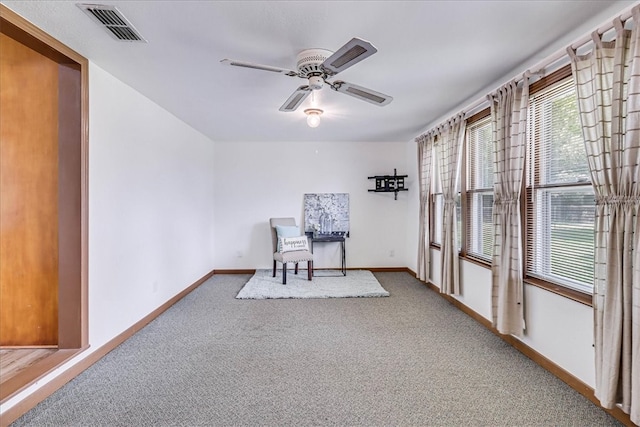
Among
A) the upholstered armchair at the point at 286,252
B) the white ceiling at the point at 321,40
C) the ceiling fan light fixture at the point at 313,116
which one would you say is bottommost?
the upholstered armchair at the point at 286,252

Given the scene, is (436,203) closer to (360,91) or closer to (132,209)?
(360,91)

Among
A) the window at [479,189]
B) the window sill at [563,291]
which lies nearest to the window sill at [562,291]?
the window sill at [563,291]

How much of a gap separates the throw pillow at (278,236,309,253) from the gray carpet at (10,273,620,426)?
1594mm

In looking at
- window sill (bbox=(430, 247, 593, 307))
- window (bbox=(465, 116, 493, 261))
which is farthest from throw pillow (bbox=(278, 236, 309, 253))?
window sill (bbox=(430, 247, 593, 307))

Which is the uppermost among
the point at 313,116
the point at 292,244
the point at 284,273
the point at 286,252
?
the point at 313,116

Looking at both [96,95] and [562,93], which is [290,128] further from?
[562,93]

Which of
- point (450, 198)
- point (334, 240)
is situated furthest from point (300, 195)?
point (450, 198)

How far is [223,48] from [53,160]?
5.52 ft

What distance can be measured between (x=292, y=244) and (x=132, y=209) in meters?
2.43

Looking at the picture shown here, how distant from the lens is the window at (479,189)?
326 cm

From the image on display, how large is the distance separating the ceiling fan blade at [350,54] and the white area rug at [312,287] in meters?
3.05

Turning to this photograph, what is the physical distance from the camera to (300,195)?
5.68 meters

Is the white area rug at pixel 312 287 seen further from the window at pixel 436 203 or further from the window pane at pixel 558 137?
the window pane at pixel 558 137

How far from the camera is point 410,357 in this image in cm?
253
